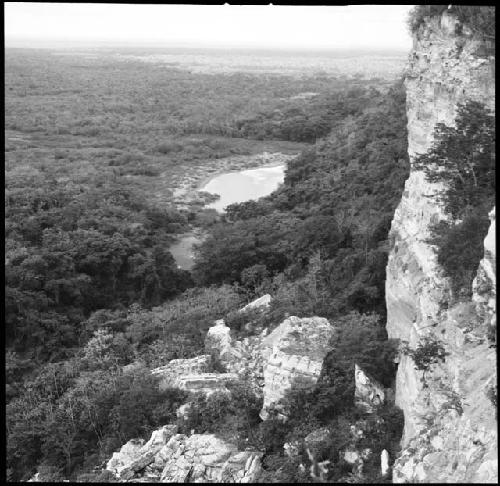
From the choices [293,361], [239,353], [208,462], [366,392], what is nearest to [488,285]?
[366,392]

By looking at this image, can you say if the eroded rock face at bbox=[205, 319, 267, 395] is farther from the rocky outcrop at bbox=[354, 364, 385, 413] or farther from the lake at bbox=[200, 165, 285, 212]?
the lake at bbox=[200, 165, 285, 212]

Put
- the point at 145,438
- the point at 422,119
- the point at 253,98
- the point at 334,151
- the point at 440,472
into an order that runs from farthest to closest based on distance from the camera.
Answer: the point at 253,98
the point at 334,151
the point at 422,119
the point at 145,438
the point at 440,472

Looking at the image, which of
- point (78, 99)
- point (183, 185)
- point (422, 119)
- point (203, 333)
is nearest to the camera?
point (422, 119)

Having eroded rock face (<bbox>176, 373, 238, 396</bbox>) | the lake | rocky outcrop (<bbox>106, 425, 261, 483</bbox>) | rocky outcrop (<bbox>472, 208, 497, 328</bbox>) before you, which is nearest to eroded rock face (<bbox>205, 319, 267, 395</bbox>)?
eroded rock face (<bbox>176, 373, 238, 396</bbox>)

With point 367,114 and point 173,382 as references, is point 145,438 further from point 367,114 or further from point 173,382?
point 367,114

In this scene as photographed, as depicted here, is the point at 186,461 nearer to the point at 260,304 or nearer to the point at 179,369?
the point at 179,369

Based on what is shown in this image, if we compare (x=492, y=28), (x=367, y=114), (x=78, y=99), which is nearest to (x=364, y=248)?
(x=492, y=28)
